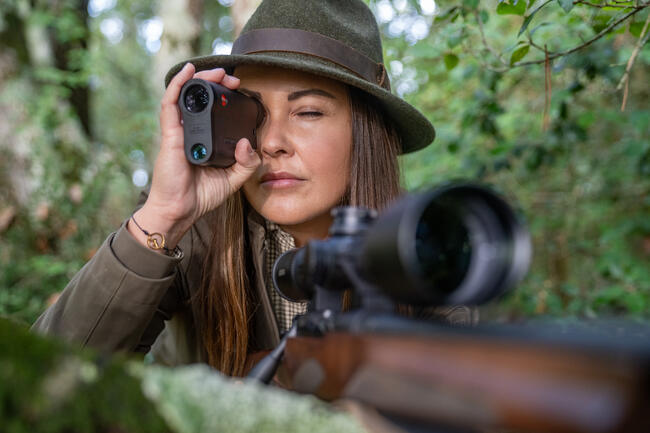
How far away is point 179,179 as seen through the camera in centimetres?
160

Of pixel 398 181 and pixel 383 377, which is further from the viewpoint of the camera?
pixel 398 181

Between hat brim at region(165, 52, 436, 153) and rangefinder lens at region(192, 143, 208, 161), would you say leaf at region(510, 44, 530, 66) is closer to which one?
hat brim at region(165, 52, 436, 153)

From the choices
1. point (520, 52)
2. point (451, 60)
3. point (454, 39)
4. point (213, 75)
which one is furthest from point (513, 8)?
point (213, 75)

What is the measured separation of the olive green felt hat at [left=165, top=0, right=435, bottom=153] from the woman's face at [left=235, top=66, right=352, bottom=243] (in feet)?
0.25

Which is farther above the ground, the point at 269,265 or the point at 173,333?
the point at 269,265

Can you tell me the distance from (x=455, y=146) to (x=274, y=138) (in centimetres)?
141

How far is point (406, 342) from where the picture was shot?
64cm

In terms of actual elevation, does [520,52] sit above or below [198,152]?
above

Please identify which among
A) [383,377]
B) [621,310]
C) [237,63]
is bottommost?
[621,310]

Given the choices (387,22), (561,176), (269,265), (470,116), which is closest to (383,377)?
(269,265)

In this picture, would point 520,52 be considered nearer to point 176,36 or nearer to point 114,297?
point 114,297

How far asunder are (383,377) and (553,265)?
459cm

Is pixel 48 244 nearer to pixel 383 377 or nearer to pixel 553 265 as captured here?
pixel 383 377

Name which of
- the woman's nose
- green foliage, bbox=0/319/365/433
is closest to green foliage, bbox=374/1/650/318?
the woman's nose
